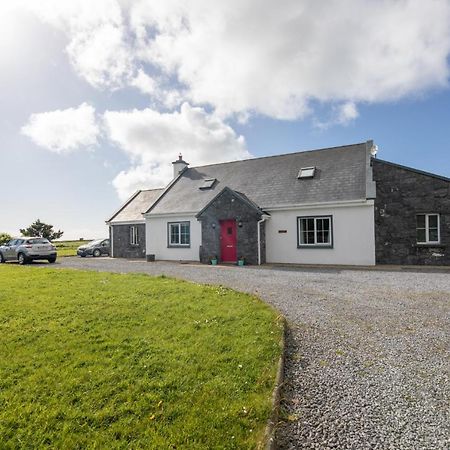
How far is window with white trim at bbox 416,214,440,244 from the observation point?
50.0 feet

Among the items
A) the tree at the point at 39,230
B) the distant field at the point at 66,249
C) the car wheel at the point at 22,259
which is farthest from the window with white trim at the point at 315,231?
the tree at the point at 39,230

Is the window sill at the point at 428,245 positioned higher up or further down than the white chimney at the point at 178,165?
further down

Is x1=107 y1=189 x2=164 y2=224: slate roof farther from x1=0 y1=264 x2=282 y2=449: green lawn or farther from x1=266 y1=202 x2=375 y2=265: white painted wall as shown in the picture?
x1=0 y1=264 x2=282 y2=449: green lawn

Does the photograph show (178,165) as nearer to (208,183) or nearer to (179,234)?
(208,183)

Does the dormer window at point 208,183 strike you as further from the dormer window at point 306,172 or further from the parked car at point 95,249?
the parked car at point 95,249

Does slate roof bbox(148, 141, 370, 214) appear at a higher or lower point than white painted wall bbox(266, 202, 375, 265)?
higher

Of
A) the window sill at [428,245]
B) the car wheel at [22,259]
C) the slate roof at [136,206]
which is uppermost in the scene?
the slate roof at [136,206]

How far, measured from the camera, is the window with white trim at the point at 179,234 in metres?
20.3

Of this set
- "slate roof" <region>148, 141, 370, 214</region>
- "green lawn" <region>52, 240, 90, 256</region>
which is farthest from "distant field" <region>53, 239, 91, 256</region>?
"slate roof" <region>148, 141, 370, 214</region>

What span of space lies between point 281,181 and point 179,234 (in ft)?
23.0

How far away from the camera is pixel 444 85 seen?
12375 millimetres

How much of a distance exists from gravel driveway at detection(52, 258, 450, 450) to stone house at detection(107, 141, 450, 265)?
23.1ft

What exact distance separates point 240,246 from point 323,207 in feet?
15.3

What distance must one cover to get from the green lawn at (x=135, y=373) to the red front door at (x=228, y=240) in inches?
416
